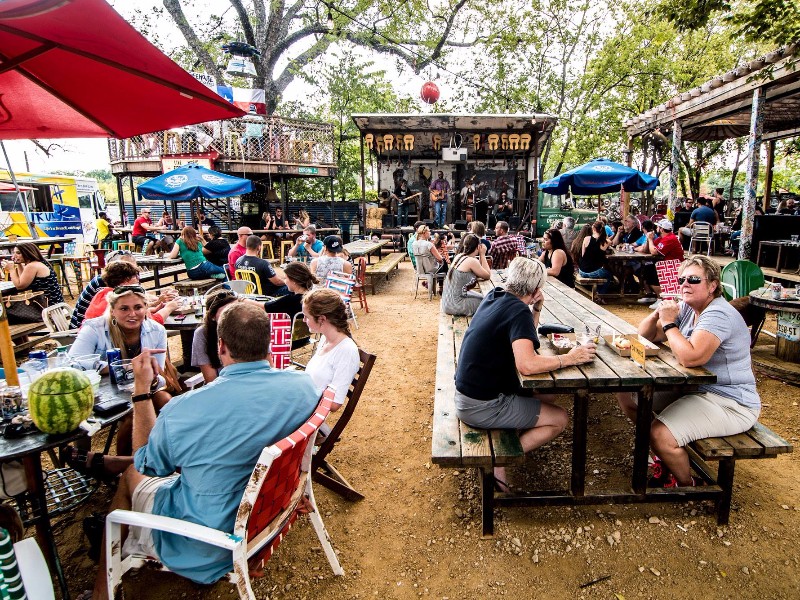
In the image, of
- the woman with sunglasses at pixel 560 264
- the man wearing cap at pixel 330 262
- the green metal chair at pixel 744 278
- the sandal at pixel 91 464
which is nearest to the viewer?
the sandal at pixel 91 464

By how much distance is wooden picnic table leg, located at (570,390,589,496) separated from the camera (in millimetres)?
2754

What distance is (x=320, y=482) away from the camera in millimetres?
3125

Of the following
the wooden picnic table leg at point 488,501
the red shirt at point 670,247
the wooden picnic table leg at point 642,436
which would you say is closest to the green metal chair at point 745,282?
the red shirt at point 670,247

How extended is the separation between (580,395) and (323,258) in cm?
481

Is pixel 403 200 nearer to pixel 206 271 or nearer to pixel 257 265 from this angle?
pixel 206 271

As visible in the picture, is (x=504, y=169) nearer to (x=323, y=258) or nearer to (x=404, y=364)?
(x=323, y=258)

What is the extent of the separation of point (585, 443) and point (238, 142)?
14.9m

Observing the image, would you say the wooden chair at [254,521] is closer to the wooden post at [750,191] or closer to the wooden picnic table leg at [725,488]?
the wooden picnic table leg at [725,488]

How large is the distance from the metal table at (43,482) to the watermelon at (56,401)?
0.19ft

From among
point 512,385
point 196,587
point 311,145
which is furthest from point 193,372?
point 311,145

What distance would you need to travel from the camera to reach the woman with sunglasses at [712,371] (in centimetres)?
267

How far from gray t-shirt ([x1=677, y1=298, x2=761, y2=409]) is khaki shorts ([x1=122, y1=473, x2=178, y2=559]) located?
2.85m

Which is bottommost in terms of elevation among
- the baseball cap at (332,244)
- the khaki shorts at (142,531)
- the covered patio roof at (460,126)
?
the khaki shorts at (142,531)

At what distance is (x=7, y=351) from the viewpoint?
224 centimetres
